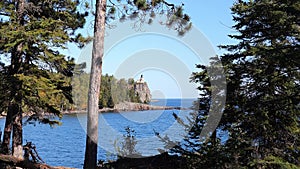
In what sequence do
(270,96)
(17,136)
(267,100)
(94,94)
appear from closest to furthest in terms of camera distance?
(267,100)
(270,96)
(94,94)
(17,136)

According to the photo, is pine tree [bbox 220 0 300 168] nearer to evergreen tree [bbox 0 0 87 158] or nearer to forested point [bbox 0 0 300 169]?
forested point [bbox 0 0 300 169]

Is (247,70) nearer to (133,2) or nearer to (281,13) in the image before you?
(281,13)

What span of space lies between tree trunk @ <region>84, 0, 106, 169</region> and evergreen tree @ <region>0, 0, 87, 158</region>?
250cm

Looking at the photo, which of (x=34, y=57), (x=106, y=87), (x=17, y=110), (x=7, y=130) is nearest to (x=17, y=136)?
(x=7, y=130)

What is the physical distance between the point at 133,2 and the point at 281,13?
10.2 feet

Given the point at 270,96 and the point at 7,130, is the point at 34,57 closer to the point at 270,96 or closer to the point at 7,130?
the point at 7,130

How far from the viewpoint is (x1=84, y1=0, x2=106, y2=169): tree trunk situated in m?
6.06

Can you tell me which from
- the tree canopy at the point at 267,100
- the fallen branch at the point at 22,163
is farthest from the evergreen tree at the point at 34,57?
the tree canopy at the point at 267,100

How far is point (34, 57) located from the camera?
920 centimetres

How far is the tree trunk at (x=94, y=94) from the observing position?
6.06 meters

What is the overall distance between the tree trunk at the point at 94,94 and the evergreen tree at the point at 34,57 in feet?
8.20

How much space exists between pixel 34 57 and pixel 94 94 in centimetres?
407

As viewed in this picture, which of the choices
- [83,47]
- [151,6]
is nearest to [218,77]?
[151,6]

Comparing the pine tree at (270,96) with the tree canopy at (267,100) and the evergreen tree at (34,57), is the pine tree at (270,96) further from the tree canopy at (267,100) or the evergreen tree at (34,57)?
the evergreen tree at (34,57)
